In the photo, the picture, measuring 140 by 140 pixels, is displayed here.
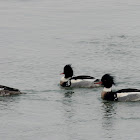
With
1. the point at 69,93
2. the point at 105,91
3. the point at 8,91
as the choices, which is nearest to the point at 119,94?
the point at 105,91

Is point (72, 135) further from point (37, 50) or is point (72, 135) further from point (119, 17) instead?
point (119, 17)

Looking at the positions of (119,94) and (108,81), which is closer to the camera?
(119,94)

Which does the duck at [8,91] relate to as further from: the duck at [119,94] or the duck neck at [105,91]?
the duck at [119,94]

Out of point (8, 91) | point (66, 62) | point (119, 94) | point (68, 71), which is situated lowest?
point (119, 94)

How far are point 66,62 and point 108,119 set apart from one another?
9.78 m

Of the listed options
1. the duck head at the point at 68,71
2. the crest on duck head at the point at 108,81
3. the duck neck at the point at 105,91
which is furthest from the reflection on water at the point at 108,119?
the duck head at the point at 68,71

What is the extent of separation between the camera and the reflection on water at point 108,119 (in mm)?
20328

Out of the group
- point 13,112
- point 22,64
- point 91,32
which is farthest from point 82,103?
point 91,32

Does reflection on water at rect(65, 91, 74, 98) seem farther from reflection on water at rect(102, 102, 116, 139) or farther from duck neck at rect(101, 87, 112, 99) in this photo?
reflection on water at rect(102, 102, 116, 139)

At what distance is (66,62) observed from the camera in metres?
31.5

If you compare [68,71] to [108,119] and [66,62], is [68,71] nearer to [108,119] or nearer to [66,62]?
[66,62]

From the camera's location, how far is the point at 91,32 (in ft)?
127

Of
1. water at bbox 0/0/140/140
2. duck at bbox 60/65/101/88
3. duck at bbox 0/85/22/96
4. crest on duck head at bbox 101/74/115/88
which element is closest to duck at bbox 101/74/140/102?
crest on duck head at bbox 101/74/115/88

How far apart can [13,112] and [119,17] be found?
73.1ft
